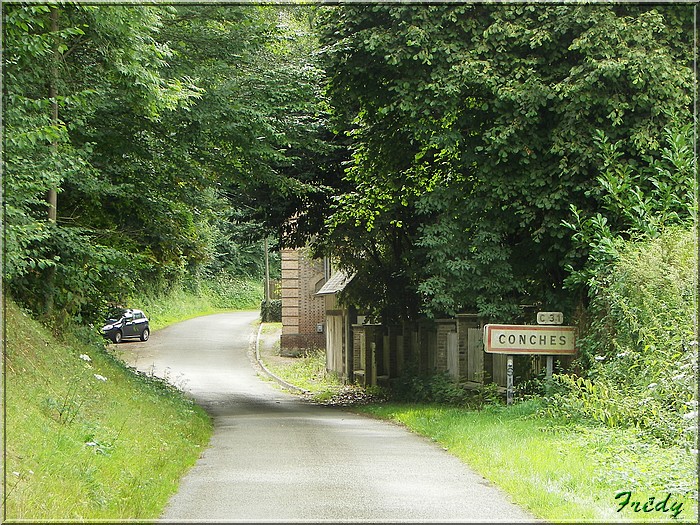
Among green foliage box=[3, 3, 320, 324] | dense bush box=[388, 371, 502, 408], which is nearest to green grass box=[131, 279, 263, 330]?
dense bush box=[388, 371, 502, 408]

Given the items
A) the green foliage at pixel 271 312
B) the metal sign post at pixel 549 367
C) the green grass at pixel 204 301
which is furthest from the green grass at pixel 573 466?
the green foliage at pixel 271 312

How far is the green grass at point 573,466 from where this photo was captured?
8359mm

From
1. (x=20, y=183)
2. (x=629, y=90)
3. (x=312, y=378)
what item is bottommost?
(x=312, y=378)

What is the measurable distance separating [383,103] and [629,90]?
5020 mm

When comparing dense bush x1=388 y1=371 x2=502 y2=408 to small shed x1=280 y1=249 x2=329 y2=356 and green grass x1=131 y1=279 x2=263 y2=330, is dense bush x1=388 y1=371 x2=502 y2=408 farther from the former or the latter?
green grass x1=131 y1=279 x2=263 y2=330

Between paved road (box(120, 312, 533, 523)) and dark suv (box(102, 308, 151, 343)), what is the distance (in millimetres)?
24660

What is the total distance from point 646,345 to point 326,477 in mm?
5144

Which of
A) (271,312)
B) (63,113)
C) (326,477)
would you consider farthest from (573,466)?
(271,312)

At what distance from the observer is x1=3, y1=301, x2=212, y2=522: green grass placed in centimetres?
839

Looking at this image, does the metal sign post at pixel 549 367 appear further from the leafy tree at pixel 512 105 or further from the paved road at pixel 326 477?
the paved road at pixel 326 477

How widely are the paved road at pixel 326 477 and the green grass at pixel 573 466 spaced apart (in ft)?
0.88

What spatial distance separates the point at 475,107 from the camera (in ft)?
61.1

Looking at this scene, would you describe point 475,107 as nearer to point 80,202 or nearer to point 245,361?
point 80,202

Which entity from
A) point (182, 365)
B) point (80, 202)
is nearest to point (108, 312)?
point (80, 202)
